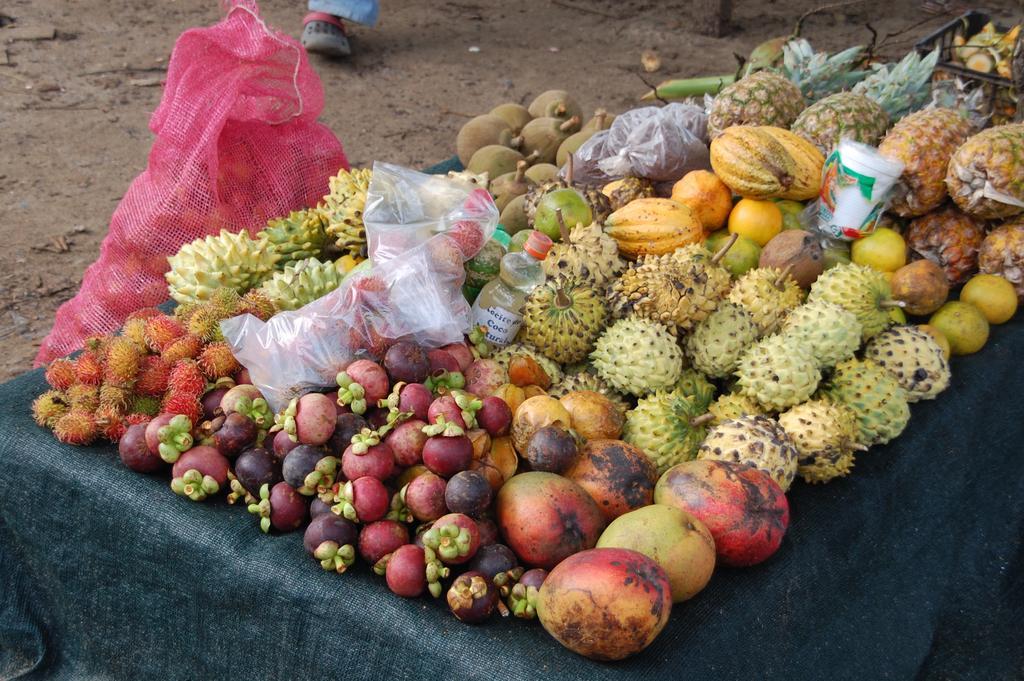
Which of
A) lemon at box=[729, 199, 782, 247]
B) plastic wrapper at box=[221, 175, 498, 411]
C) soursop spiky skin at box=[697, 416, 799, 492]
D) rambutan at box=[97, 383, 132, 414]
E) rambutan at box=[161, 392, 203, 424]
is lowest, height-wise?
rambutan at box=[97, 383, 132, 414]

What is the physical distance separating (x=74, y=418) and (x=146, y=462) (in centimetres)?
30

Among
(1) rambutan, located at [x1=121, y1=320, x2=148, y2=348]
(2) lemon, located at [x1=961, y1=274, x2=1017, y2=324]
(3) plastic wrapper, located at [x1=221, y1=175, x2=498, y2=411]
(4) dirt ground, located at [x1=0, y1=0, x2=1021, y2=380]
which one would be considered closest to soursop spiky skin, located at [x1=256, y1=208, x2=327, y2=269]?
(3) plastic wrapper, located at [x1=221, y1=175, x2=498, y2=411]

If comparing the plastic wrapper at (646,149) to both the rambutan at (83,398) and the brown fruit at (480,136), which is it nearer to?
the brown fruit at (480,136)

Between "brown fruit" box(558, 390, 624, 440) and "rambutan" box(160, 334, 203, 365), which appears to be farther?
"rambutan" box(160, 334, 203, 365)

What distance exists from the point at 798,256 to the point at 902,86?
1.62 meters

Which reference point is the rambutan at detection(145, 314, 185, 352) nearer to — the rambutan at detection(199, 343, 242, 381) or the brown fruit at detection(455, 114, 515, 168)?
the rambutan at detection(199, 343, 242, 381)

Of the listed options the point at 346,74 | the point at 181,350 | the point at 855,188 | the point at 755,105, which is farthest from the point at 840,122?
the point at 346,74

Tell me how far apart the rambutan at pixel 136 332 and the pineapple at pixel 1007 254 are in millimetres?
3077

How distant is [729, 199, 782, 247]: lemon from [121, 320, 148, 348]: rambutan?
2.16m

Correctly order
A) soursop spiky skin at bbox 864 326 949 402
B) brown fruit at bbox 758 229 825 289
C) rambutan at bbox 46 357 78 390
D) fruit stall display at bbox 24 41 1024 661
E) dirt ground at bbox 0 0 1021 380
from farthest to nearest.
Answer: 1. dirt ground at bbox 0 0 1021 380
2. brown fruit at bbox 758 229 825 289
3. soursop spiky skin at bbox 864 326 949 402
4. rambutan at bbox 46 357 78 390
5. fruit stall display at bbox 24 41 1024 661

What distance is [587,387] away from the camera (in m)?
2.53

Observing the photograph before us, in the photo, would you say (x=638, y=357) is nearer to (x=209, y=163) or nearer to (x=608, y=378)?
(x=608, y=378)

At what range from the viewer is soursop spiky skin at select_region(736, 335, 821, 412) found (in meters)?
2.41

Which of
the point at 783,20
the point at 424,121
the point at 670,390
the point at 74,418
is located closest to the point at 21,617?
the point at 74,418
